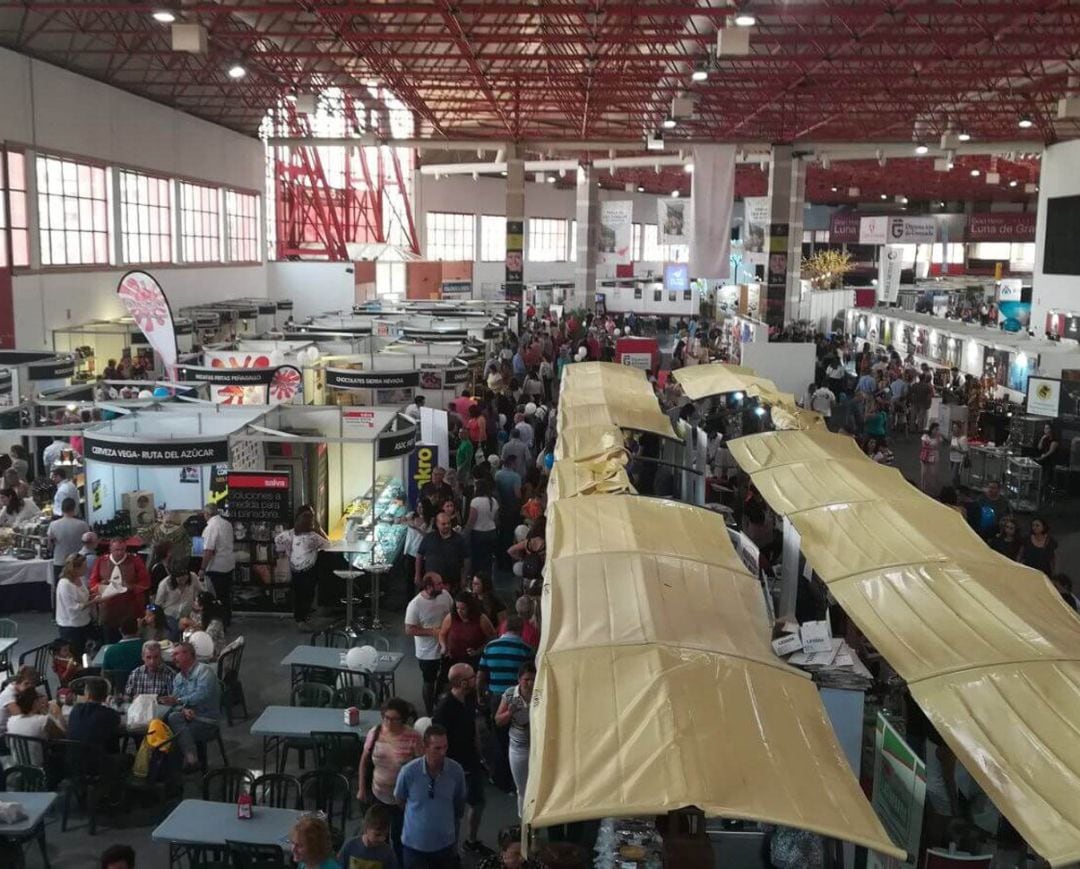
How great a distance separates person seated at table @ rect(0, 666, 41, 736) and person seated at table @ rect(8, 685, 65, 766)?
0.04 m

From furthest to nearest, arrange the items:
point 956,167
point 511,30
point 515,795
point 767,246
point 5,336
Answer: point 956,167 < point 767,246 < point 511,30 < point 5,336 < point 515,795

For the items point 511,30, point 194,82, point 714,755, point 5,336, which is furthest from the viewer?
point 511,30

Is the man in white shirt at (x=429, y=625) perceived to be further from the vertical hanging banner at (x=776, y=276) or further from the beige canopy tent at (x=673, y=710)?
the vertical hanging banner at (x=776, y=276)

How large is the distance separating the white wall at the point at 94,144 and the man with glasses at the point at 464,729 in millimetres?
17707

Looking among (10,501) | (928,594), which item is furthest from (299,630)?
(928,594)

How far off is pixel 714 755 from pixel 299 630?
711 centimetres

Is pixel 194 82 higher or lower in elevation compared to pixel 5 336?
higher

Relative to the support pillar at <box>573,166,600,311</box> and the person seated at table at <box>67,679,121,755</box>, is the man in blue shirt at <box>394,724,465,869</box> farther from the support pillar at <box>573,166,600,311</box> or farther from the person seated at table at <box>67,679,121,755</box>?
the support pillar at <box>573,166,600,311</box>

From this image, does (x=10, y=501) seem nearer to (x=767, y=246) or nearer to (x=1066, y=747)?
(x=1066, y=747)

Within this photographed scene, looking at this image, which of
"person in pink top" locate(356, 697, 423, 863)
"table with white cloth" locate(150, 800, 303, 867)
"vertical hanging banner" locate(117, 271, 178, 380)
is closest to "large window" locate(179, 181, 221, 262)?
"vertical hanging banner" locate(117, 271, 178, 380)

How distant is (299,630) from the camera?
36.2 feet

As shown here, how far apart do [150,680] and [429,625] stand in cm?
206

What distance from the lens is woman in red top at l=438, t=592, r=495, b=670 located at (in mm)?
8258

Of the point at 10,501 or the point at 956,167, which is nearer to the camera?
the point at 10,501
